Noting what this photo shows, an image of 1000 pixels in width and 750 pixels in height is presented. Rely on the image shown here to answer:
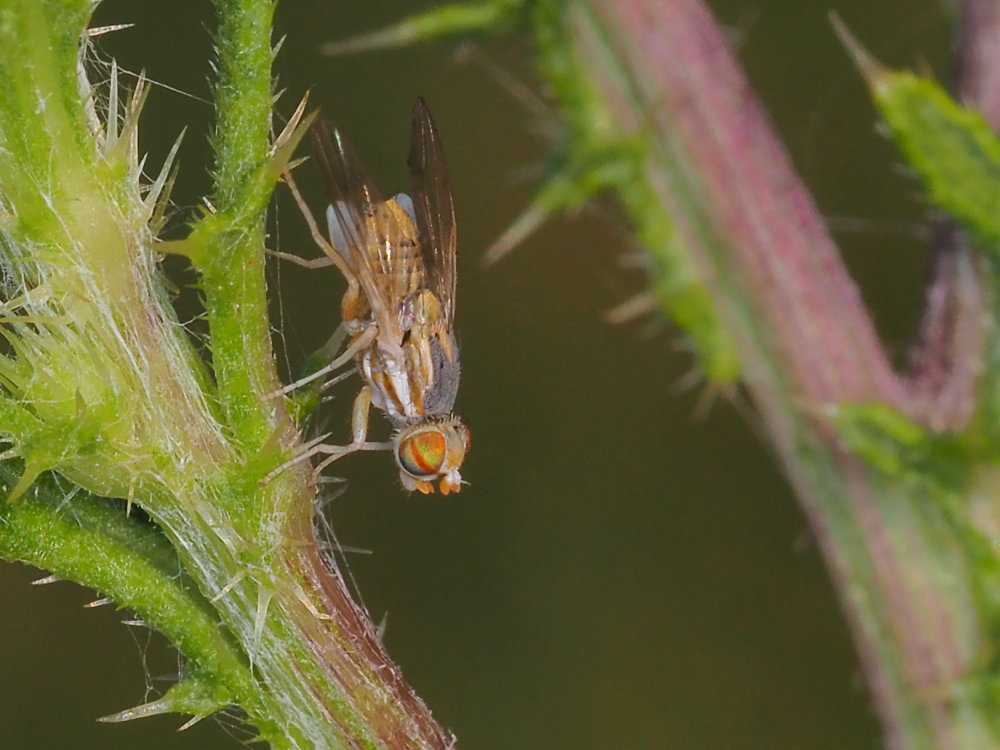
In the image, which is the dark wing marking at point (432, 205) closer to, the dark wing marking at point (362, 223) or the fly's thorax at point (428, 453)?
the dark wing marking at point (362, 223)

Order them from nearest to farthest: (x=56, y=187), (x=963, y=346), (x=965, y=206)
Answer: (x=56, y=187) < (x=965, y=206) < (x=963, y=346)

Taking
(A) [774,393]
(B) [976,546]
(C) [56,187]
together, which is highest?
(C) [56,187]

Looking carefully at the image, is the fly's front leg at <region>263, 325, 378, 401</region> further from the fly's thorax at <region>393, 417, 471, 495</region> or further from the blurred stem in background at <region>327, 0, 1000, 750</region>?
the blurred stem in background at <region>327, 0, 1000, 750</region>

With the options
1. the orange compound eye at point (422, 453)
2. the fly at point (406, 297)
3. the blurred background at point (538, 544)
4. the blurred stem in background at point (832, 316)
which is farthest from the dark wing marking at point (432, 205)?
the blurred background at point (538, 544)

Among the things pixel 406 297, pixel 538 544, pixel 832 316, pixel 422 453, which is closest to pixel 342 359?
pixel 422 453

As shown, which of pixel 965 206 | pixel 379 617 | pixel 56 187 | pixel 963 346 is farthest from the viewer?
pixel 379 617

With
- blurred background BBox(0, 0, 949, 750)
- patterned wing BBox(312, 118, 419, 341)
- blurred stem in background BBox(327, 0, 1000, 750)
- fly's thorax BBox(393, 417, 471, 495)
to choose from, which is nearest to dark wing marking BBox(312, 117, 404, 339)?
patterned wing BBox(312, 118, 419, 341)

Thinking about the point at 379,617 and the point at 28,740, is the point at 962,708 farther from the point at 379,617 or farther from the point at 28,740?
the point at 28,740

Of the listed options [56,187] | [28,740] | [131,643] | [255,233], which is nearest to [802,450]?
[255,233]
